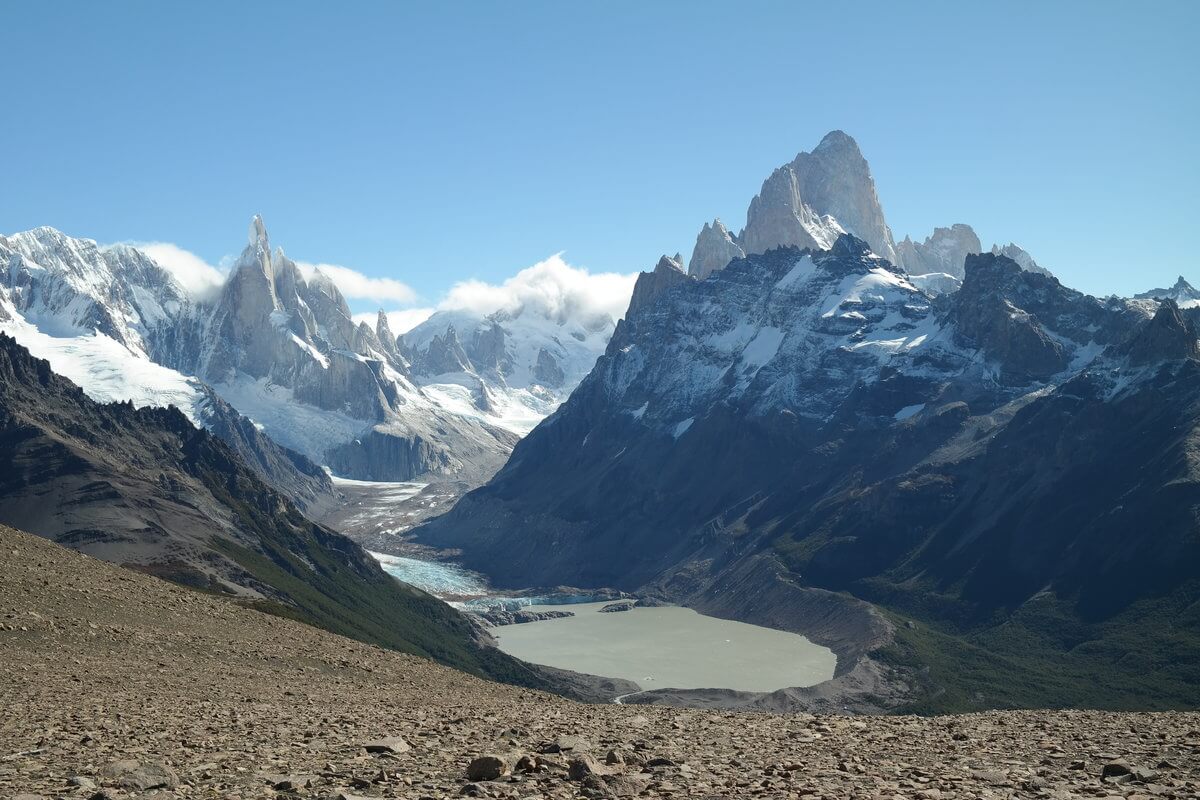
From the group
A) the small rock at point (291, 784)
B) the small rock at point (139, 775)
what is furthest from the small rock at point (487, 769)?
the small rock at point (139, 775)

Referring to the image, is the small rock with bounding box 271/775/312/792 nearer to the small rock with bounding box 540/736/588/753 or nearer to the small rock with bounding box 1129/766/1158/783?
the small rock with bounding box 540/736/588/753

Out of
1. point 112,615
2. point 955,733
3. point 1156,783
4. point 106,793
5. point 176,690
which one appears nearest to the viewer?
point 106,793

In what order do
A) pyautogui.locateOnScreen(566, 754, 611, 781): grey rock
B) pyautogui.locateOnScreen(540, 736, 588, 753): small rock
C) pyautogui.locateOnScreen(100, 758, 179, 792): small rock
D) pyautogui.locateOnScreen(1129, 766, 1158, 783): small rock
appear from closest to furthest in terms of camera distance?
1. pyautogui.locateOnScreen(100, 758, 179, 792): small rock
2. pyautogui.locateOnScreen(566, 754, 611, 781): grey rock
3. pyautogui.locateOnScreen(1129, 766, 1158, 783): small rock
4. pyautogui.locateOnScreen(540, 736, 588, 753): small rock

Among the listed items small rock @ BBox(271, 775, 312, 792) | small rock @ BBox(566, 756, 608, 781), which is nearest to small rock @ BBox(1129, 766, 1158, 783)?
small rock @ BBox(566, 756, 608, 781)

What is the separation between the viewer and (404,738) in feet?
148

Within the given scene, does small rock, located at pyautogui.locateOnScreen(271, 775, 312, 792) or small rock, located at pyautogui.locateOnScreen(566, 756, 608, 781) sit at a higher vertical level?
small rock, located at pyautogui.locateOnScreen(566, 756, 608, 781)

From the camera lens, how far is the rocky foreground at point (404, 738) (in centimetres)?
3572

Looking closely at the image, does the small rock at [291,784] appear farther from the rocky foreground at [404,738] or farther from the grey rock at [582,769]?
the grey rock at [582,769]

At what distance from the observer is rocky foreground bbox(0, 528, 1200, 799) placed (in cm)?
3572

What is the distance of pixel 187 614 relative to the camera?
84562mm

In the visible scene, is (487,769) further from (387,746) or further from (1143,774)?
(1143,774)

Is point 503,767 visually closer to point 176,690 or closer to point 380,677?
point 176,690

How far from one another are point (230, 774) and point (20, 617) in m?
40.7

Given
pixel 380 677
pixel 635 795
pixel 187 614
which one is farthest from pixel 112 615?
pixel 635 795
